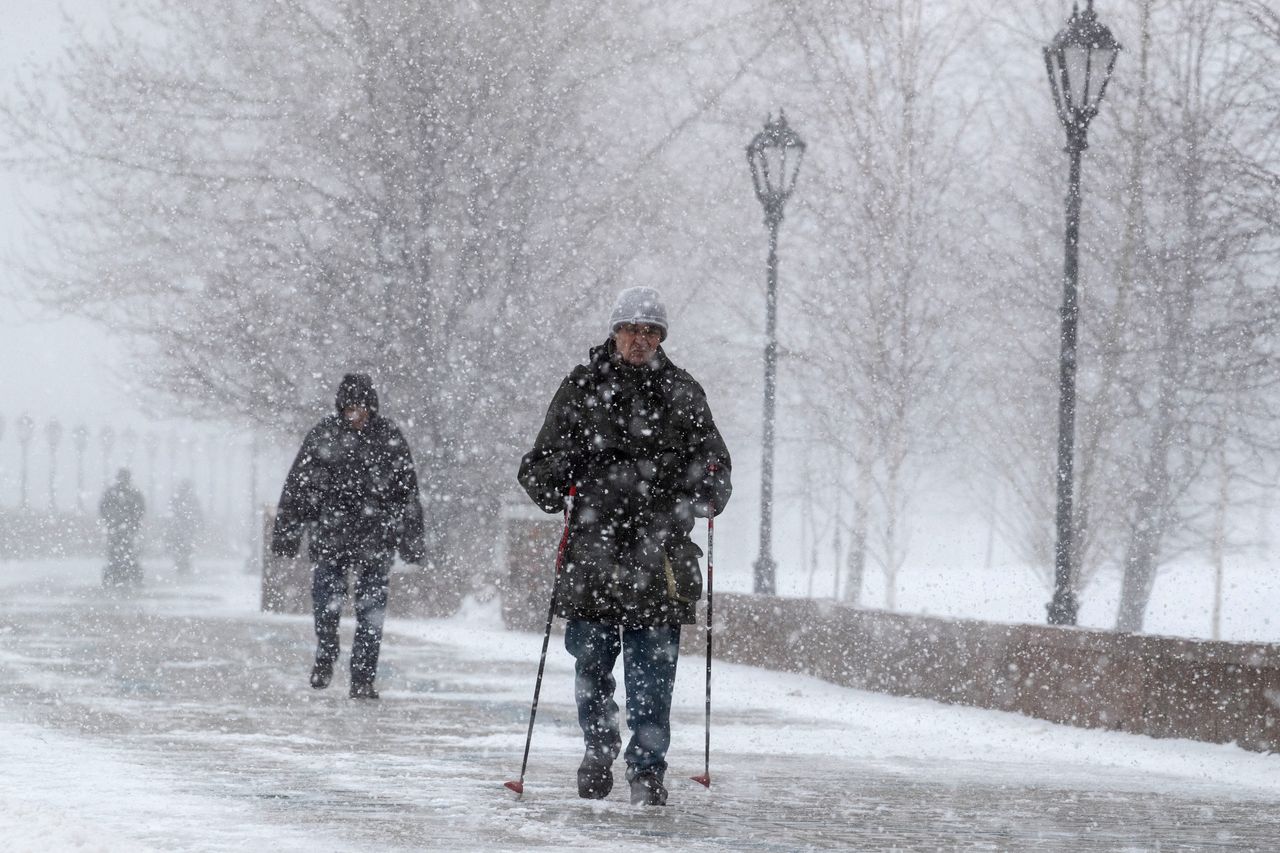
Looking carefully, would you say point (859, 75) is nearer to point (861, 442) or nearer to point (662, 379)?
A: point (861, 442)

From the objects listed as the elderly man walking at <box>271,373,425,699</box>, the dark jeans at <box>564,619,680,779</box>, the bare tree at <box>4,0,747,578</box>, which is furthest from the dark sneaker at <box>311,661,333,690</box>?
the bare tree at <box>4,0,747,578</box>

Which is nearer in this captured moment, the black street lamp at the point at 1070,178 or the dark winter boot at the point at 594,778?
the dark winter boot at the point at 594,778

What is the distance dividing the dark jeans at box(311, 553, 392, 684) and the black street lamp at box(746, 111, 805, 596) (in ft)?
20.6

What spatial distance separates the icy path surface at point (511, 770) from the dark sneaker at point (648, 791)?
0.06 metres

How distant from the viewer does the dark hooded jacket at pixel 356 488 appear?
1063cm

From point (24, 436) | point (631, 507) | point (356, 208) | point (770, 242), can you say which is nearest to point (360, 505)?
point (631, 507)

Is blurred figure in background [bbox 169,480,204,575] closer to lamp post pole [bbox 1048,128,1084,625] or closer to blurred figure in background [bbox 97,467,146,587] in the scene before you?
blurred figure in background [bbox 97,467,146,587]

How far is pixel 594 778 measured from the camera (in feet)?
21.5

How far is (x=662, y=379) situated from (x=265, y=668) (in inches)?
275

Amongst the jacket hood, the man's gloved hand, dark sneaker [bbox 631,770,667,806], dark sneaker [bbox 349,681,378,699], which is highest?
the jacket hood

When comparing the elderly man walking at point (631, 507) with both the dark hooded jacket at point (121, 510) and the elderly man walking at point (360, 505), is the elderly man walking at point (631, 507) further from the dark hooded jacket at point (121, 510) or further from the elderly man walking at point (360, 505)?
the dark hooded jacket at point (121, 510)

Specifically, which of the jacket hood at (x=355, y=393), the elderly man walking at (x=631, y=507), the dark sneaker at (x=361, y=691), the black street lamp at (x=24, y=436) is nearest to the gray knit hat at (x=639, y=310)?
the elderly man walking at (x=631, y=507)

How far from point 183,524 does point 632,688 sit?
38.1m

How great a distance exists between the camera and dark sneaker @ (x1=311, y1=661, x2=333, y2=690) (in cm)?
1098
